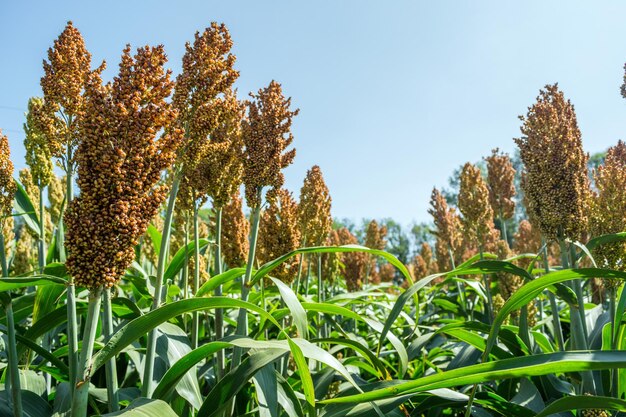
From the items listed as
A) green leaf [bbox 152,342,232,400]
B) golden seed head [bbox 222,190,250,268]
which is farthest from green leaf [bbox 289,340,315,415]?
golden seed head [bbox 222,190,250,268]

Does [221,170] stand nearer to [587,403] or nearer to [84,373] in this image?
[84,373]

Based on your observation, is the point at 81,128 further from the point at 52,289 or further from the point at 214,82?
the point at 52,289

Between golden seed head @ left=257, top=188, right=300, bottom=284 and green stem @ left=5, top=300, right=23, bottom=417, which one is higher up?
golden seed head @ left=257, top=188, right=300, bottom=284

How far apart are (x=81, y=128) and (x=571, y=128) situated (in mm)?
2782

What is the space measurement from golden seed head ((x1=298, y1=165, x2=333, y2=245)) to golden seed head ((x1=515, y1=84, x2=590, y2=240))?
2.02 meters

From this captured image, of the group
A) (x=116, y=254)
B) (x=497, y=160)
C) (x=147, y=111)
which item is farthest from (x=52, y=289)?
(x=497, y=160)

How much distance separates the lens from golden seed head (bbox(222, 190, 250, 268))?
3.90 meters

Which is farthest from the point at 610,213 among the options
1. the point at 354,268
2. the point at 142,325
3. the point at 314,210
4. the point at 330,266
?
the point at 354,268

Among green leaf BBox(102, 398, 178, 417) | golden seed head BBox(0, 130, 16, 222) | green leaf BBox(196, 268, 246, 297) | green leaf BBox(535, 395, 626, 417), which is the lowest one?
green leaf BBox(535, 395, 626, 417)

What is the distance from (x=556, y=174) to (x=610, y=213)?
0.37 metres

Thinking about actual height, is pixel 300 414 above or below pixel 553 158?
below

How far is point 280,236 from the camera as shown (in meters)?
3.81

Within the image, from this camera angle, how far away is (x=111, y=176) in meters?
1.63

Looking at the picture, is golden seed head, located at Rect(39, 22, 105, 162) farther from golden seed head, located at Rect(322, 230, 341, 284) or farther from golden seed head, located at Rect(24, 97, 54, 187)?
golden seed head, located at Rect(322, 230, 341, 284)
